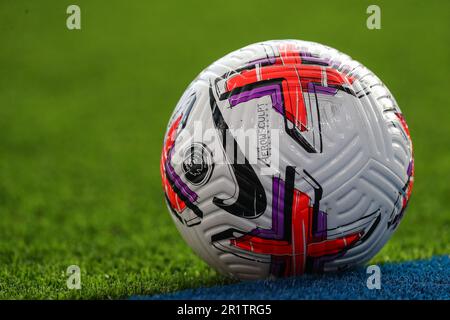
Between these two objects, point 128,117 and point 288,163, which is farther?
point 128,117

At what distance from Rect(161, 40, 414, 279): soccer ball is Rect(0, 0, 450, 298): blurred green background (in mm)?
675

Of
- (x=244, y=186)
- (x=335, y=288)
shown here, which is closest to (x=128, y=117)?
(x=244, y=186)

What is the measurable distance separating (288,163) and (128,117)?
7.21 m

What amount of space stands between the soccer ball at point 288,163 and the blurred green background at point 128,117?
0.68 meters

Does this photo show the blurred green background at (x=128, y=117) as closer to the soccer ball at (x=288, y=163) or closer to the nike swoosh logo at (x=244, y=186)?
the soccer ball at (x=288, y=163)

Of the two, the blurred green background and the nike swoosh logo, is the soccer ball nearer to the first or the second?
the nike swoosh logo

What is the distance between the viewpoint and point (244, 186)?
3.71 metres

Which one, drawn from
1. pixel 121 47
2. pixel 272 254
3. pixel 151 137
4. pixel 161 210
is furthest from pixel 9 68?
pixel 272 254

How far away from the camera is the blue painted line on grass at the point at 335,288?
3.70 metres

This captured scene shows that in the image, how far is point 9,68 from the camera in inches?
514

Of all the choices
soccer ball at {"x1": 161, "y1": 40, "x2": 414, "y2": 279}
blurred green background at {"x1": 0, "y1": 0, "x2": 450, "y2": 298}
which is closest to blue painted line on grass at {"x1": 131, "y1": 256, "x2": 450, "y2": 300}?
soccer ball at {"x1": 161, "y1": 40, "x2": 414, "y2": 279}

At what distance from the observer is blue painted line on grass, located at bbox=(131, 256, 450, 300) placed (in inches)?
146

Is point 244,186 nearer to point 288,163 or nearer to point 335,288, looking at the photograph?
point 288,163
